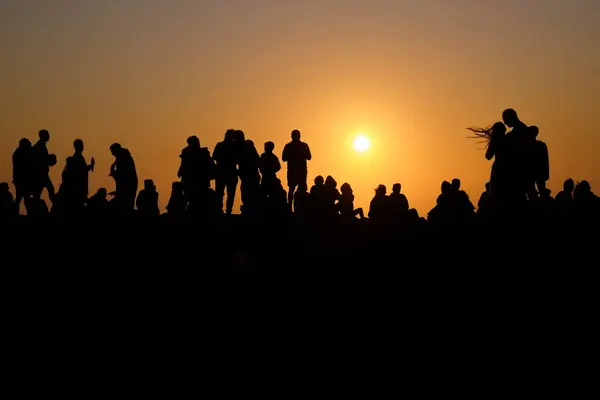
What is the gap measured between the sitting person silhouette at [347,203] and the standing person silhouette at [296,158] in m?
1.63

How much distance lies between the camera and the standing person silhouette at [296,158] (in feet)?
71.7

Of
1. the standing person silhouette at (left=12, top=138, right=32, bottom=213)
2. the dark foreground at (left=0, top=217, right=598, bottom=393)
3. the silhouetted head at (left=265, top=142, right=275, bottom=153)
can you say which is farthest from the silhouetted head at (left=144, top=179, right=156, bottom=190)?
the silhouetted head at (left=265, top=142, right=275, bottom=153)

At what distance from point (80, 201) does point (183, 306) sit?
21.6 feet

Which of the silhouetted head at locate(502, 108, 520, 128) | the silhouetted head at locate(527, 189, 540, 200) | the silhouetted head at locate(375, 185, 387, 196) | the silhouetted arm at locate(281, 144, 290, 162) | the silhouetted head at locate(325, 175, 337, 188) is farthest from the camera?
the silhouetted head at locate(325, 175, 337, 188)

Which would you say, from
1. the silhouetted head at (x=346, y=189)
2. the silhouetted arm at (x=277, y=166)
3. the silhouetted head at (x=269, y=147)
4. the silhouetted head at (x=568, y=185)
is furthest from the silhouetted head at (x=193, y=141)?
the silhouetted head at (x=568, y=185)

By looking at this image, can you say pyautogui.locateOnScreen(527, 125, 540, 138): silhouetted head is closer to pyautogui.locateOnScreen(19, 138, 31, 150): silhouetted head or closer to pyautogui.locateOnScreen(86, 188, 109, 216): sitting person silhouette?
pyautogui.locateOnScreen(86, 188, 109, 216): sitting person silhouette

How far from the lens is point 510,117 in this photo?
1555 centimetres

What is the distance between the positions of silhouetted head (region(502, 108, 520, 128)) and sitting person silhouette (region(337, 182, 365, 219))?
794 cm

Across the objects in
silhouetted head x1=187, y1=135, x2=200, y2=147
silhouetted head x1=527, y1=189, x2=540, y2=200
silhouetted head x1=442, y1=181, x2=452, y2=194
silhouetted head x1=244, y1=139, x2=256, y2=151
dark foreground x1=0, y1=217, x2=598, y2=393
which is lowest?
dark foreground x1=0, y1=217, x2=598, y2=393

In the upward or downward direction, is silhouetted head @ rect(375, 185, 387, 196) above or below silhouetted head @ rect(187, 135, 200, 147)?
below

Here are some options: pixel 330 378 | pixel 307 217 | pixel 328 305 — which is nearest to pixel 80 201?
pixel 307 217

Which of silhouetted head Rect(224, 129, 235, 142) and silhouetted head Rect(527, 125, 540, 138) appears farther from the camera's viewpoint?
silhouetted head Rect(224, 129, 235, 142)

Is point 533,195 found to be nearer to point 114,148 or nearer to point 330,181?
point 330,181

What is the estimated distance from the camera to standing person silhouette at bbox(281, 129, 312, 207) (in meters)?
21.8
